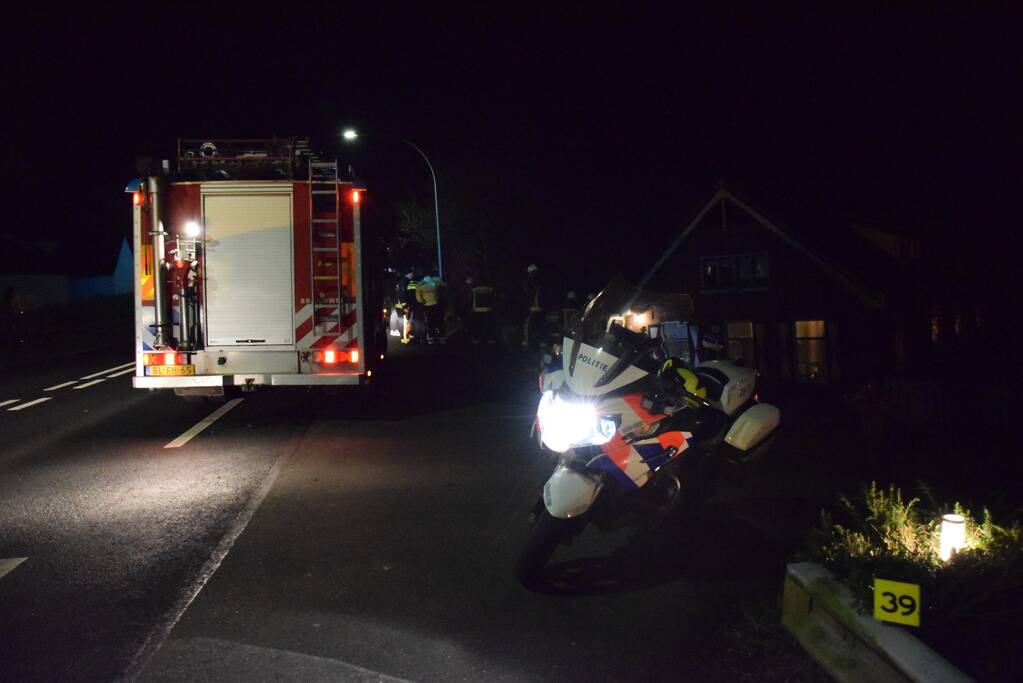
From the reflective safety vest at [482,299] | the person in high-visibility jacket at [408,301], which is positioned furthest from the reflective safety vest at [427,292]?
the reflective safety vest at [482,299]

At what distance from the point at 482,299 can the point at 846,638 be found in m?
20.7

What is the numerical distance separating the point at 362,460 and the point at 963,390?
874 cm

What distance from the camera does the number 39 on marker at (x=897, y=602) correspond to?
12.2 feet

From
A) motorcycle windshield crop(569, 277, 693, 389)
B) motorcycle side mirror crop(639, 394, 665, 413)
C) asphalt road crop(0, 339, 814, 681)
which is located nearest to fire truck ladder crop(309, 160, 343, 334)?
asphalt road crop(0, 339, 814, 681)

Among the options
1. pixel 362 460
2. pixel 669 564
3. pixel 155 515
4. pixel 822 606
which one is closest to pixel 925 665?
pixel 822 606

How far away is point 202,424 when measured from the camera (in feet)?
37.1

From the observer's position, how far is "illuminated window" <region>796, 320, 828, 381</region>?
24906mm

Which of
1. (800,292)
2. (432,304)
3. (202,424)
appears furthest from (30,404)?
(800,292)

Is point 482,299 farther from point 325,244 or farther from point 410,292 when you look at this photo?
point 325,244

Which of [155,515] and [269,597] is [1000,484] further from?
[155,515]

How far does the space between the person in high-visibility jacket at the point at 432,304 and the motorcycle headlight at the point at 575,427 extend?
1817 centimetres

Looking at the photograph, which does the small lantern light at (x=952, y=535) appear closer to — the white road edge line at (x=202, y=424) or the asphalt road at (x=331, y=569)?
the asphalt road at (x=331, y=569)

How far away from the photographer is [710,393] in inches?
223

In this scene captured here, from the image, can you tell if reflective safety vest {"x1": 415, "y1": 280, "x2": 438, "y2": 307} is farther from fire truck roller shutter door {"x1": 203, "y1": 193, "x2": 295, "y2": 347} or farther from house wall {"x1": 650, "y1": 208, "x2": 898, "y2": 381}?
fire truck roller shutter door {"x1": 203, "y1": 193, "x2": 295, "y2": 347}
